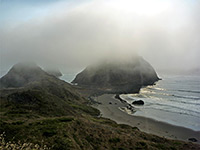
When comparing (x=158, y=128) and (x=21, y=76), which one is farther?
(x=21, y=76)

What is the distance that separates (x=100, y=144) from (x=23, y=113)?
1851 centimetres

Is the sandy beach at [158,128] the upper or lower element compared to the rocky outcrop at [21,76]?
lower

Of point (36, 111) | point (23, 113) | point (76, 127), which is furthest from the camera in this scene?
point (36, 111)

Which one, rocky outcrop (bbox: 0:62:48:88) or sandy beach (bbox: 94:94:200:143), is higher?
rocky outcrop (bbox: 0:62:48:88)

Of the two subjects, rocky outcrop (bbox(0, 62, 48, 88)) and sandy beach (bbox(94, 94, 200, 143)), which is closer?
sandy beach (bbox(94, 94, 200, 143))

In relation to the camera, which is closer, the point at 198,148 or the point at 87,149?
the point at 87,149

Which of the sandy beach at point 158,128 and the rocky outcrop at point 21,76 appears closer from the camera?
the sandy beach at point 158,128

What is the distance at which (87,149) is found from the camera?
62.2 feet

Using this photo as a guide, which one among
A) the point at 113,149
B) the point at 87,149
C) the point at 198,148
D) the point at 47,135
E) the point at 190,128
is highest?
the point at 47,135

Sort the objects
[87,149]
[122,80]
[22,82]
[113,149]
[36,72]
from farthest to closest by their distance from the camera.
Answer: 1. [122,80]
2. [36,72]
3. [22,82]
4. [113,149]
5. [87,149]

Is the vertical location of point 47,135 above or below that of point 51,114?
above

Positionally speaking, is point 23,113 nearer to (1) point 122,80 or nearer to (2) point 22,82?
(2) point 22,82

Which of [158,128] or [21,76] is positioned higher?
[21,76]

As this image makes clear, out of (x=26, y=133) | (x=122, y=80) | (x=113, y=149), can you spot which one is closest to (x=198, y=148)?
(x=113, y=149)
